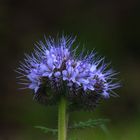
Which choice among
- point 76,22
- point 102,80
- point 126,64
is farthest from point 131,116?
point 102,80

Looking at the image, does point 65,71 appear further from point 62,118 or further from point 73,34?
point 73,34

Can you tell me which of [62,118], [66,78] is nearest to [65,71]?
[66,78]

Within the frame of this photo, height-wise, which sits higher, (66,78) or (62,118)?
(66,78)

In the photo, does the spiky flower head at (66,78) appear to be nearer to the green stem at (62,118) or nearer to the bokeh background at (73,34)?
the green stem at (62,118)

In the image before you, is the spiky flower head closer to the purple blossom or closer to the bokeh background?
the purple blossom

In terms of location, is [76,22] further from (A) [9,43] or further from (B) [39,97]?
(B) [39,97]

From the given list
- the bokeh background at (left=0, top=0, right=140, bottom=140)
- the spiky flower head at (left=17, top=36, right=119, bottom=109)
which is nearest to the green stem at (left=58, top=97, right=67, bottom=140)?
the spiky flower head at (left=17, top=36, right=119, bottom=109)

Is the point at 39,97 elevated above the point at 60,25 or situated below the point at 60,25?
below
